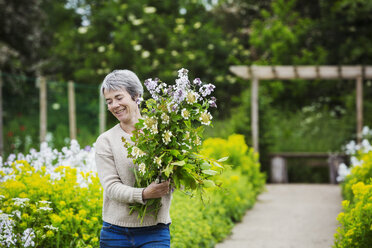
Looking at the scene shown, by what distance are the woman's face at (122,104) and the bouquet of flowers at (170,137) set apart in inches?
7.9

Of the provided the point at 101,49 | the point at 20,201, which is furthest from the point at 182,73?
the point at 101,49

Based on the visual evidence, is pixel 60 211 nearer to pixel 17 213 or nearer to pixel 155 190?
pixel 17 213

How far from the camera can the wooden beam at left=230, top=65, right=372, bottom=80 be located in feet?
37.8

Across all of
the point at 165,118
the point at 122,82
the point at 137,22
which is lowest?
the point at 165,118

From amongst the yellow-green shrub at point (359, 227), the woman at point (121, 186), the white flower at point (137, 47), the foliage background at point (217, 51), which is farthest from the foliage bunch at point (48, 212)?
the white flower at point (137, 47)

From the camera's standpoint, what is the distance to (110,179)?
2.55m

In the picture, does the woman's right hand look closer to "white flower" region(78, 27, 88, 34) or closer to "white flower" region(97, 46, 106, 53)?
"white flower" region(97, 46, 106, 53)

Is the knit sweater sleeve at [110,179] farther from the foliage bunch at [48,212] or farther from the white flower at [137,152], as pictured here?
the foliage bunch at [48,212]

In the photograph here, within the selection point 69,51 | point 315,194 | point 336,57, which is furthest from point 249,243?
point 69,51

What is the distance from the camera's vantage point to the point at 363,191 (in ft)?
13.1

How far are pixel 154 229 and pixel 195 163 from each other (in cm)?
41

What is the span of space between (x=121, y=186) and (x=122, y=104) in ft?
1.42

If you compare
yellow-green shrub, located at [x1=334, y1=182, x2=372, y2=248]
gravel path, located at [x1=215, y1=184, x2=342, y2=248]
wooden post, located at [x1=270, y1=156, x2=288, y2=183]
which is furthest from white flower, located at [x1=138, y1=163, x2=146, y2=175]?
wooden post, located at [x1=270, y1=156, x2=288, y2=183]

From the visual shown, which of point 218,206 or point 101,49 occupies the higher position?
point 101,49
